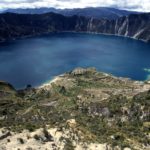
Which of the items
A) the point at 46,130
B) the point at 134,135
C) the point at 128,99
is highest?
the point at 46,130

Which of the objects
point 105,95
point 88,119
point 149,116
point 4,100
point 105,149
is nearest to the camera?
point 105,149

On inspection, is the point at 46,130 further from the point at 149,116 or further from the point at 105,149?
the point at 149,116

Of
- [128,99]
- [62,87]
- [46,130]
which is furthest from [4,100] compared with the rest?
[46,130]

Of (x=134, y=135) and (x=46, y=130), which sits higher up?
(x=46, y=130)

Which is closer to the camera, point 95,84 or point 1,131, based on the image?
point 1,131

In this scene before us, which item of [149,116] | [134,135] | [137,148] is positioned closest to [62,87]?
[149,116]

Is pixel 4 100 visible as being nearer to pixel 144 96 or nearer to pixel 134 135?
pixel 144 96

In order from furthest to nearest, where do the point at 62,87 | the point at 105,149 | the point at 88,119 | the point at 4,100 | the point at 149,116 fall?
1. the point at 62,87
2. the point at 4,100
3. the point at 149,116
4. the point at 88,119
5. the point at 105,149
